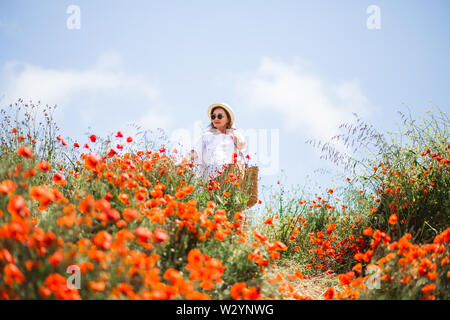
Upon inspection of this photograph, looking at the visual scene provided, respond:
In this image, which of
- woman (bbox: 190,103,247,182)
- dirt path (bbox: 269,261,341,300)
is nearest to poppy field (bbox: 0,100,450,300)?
dirt path (bbox: 269,261,341,300)

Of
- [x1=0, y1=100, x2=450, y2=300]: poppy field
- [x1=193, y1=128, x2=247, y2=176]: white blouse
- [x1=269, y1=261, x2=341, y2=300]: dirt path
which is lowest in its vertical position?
[x1=269, y1=261, x2=341, y2=300]: dirt path

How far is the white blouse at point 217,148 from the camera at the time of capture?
496cm

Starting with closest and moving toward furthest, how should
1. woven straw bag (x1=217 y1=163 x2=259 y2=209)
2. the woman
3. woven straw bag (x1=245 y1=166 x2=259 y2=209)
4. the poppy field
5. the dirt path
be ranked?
1. the poppy field
2. the dirt path
3. woven straw bag (x1=217 y1=163 x2=259 y2=209)
4. woven straw bag (x1=245 y1=166 x2=259 y2=209)
5. the woman

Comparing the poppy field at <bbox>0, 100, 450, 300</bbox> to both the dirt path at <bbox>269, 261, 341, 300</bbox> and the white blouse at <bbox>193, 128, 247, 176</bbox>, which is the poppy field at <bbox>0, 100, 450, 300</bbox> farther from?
the white blouse at <bbox>193, 128, 247, 176</bbox>

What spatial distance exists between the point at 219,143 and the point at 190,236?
9.71ft

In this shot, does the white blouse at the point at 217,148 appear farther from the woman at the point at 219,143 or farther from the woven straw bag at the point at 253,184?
the woven straw bag at the point at 253,184

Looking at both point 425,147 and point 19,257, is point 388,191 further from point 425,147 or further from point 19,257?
point 19,257

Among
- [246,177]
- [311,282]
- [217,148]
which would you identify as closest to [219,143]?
[217,148]

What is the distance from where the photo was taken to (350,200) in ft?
15.2

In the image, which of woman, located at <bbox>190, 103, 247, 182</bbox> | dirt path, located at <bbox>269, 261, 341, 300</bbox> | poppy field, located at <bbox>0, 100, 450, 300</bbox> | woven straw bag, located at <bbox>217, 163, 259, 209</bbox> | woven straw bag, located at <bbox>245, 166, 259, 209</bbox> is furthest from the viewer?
woman, located at <bbox>190, 103, 247, 182</bbox>

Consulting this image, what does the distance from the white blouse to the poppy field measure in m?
0.84

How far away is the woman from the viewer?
4902 millimetres
